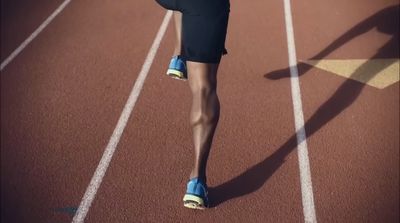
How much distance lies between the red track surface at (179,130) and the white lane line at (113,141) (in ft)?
0.17

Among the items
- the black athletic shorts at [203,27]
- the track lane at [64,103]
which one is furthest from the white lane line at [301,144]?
the track lane at [64,103]

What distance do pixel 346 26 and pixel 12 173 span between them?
4.34 metres

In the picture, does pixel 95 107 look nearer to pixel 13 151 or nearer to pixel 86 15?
pixel 13 151

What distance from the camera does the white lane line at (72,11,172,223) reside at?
2.91 metres

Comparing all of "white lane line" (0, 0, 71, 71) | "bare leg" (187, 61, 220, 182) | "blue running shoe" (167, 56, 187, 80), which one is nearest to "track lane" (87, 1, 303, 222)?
"bare leg" (187, 61, 220, 182)

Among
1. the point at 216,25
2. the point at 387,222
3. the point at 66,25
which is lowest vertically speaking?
the point at 387,222

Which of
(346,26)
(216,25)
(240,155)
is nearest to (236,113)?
(240,155)

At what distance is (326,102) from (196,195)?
6.12ft

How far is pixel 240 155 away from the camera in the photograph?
3.32 m

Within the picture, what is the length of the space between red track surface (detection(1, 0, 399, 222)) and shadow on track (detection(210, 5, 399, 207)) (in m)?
0.01

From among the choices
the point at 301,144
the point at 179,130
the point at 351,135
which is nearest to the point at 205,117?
the point at 179,130

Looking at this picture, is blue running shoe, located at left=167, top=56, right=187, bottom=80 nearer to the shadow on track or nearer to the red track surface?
the red track surface

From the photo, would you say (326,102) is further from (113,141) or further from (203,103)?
(113,141)

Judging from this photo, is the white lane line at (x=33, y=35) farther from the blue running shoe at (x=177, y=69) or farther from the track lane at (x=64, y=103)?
the blue running shoe at (x=177, y=69)
